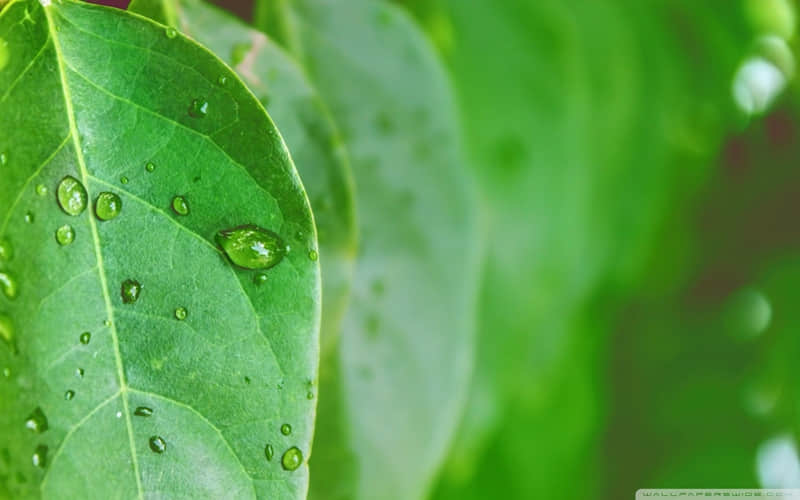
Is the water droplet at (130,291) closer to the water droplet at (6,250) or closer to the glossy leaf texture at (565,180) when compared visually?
the water droplet at (6,250)

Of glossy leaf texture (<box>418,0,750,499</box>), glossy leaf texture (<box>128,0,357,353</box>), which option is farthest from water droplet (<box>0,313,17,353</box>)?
glossy leaf texture (<box>418,0,750,499</box>)

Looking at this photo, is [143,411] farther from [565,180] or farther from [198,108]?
[565,180]

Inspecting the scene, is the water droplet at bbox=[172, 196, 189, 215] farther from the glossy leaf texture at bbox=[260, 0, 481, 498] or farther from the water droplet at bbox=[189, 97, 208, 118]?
the glossy leaf texture at bbox=[260, 0, 481, 498]

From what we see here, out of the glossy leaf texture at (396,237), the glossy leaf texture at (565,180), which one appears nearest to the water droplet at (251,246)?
the glossy leaf texture at (396,237)

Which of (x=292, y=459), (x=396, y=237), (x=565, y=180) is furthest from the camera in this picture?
(x=565, y=180)

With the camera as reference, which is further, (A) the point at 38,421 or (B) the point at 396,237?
(B) the point at 396,237

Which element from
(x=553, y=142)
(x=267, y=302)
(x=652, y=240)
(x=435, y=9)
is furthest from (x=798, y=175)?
(x=267, y=302)

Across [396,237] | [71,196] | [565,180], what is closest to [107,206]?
[71,196]

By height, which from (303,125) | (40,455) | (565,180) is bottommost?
(40,455)
